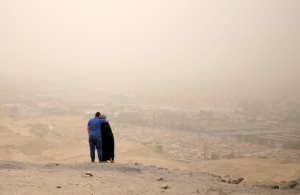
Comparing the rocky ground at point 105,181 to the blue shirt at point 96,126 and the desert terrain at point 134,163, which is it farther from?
the blue shirt at point 96,126

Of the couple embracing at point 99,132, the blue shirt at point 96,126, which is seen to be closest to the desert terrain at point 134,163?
the couple embracing at point 99,132

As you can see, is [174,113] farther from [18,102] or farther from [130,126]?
[18,102]

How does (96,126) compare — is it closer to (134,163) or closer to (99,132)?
(99,132)

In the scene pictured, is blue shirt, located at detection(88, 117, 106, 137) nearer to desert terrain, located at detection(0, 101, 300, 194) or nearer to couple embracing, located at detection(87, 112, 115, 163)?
couple embracing, located at detection(87, 112, 115, 163)

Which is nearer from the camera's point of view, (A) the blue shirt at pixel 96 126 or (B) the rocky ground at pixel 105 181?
(B) the rocky ground at pixel 105 181

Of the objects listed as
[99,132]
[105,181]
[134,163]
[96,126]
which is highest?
[96,126]

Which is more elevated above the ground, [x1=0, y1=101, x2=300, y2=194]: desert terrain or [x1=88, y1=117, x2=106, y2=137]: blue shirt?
[x1=88, y1=117, x2=106, y2=137]: blue shirt

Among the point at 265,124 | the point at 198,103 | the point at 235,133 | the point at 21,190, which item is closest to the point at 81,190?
the point at 21,190

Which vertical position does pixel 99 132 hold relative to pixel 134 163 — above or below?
above

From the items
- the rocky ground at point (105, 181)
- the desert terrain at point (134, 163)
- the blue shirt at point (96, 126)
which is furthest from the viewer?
the blue shirt at point (96, 126)

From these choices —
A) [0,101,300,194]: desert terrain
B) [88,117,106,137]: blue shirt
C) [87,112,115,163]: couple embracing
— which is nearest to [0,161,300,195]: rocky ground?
[0,101,300,194]: desert terrain

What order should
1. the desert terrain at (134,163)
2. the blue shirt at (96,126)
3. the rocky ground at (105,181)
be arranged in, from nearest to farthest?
the rocky ground at (105,181) → the desert terrain at (134,163) → the blue shirt at (96,126)

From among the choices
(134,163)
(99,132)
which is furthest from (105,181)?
(134,163)

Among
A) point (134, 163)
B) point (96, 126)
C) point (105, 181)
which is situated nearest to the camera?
point (105, 181)
